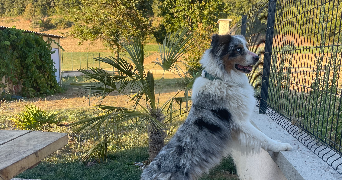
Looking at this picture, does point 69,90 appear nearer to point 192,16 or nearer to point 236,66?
point 192,16

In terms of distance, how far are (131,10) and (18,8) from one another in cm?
4371

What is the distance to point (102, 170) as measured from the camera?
14.7 feet

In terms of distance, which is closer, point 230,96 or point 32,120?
point 230,96

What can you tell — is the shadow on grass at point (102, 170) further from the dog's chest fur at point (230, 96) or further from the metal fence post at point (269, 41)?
the dog's chest fur at point (230, 96)

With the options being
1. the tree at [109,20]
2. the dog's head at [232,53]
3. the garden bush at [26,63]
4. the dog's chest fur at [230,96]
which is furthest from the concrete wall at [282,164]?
the tree at [109,20]

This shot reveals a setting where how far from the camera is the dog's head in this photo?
2.78 meters

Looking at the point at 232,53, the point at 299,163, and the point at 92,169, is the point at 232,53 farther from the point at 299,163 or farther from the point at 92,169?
the point at 92,169

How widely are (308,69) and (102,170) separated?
3.51m

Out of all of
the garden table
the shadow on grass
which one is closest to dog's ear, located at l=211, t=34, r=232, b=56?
the garden table

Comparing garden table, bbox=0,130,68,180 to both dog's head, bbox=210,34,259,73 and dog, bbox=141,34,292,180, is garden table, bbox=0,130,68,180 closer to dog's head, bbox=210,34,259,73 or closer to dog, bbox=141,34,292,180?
dog, bbox=141,34,292,180

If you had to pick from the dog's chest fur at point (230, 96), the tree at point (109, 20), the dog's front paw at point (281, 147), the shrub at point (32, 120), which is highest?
the tree at point (109, 20)

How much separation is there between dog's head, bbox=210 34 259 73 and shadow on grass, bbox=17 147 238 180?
182 centimetres

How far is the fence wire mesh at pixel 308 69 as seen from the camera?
2.55 meters

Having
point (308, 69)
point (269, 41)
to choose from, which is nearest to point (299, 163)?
point (308, 69)
